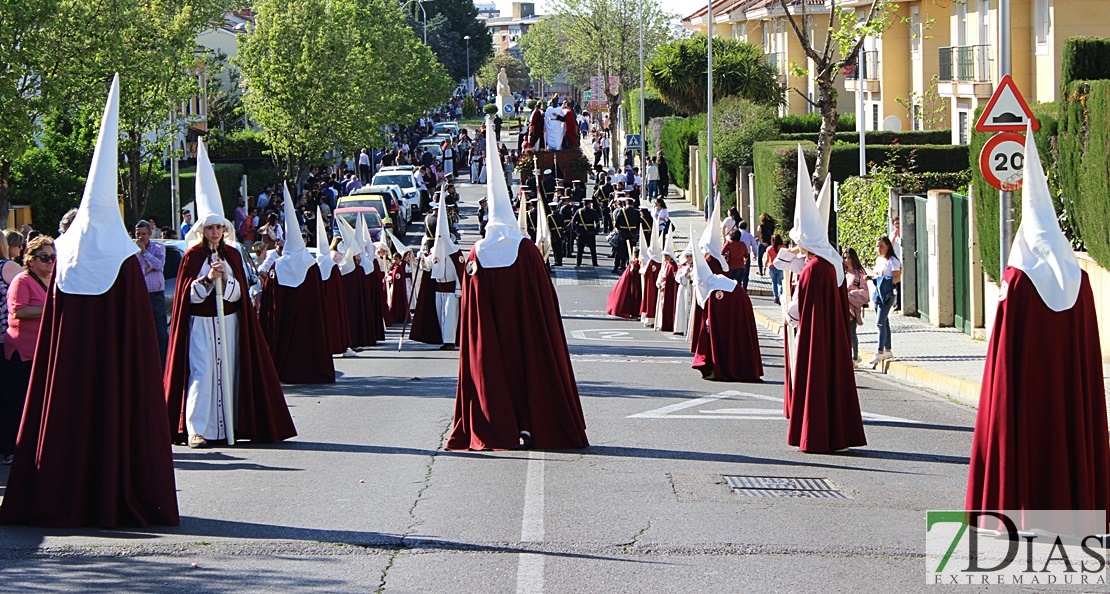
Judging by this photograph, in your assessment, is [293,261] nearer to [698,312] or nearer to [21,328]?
[698,312]

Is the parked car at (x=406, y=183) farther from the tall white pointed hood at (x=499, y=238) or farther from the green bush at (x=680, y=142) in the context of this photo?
the tall white pointed hood at (x=499, y=238)

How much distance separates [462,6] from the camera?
129500 millimetres

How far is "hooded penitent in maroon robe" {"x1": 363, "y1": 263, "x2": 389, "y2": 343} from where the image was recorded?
22.6m

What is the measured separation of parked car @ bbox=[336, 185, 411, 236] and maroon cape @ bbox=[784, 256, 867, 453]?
26.9 metres

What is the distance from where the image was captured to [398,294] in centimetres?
2669

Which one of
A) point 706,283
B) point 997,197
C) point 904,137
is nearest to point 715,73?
point 904,137

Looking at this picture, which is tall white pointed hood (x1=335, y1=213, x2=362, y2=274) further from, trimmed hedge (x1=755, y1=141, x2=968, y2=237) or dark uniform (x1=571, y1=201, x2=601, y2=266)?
trimmed hedge (x1=755, y1=141, x2=968, y2=237)

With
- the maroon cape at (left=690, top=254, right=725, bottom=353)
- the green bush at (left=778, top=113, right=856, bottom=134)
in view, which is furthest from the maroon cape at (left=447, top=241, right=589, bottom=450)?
the green bush at (left=778, top=113, right=856, bottom=134)

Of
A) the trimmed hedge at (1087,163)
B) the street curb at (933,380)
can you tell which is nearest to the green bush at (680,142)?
the trimmed hedge at (1087,163)

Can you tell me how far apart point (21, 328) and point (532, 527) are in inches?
186

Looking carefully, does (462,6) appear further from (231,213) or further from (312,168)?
(231,213)

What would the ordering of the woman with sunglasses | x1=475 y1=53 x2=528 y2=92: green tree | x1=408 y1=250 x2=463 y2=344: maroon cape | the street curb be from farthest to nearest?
1. x1=475 y1=53 x2=528 y2=92: green tree
2. x1=408 y1=250 x2=463 y2=344: maroon cape
3. the street curb
4. the woman with sunglasses

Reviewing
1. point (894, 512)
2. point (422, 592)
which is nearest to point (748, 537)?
point (894, 512)

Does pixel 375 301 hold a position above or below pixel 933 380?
above
